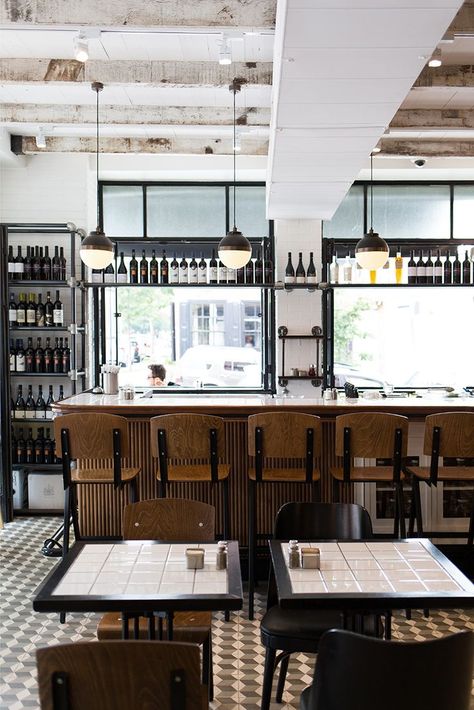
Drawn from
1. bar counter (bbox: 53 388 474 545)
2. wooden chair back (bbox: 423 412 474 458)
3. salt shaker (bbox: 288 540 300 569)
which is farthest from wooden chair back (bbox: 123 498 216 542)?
wooden chair back (bbox: 423 412 474 458)

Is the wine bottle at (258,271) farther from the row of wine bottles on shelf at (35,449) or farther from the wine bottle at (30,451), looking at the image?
the wine bottle at (30,451)

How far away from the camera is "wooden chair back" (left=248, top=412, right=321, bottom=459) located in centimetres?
429

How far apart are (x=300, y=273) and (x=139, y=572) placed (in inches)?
214

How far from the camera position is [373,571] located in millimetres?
2562

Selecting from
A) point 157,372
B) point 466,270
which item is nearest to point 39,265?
point 157,372

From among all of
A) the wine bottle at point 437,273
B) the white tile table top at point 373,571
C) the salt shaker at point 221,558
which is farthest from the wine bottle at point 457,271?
the salt shaker at point 221,558

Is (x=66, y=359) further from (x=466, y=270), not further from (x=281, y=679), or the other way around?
(x=281, y=679)

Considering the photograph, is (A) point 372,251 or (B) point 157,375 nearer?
(A) point 372,251

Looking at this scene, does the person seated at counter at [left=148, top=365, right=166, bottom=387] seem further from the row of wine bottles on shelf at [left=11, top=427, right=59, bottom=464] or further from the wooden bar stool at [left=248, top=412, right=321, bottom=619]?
the wooden bar stool at [left=248, top=412, right=321, bottom=619]

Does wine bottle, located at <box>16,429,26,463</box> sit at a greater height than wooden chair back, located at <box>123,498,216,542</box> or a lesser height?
lesser

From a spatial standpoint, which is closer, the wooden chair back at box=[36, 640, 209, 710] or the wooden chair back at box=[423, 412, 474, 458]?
the wooden chair back at box=[36, 640, 209, 710]

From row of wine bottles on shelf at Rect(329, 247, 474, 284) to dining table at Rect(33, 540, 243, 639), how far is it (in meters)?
4.97

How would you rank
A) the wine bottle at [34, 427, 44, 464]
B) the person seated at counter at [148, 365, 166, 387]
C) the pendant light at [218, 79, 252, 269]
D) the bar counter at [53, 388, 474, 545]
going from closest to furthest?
the bar counter at [53, 388, 474, 545], the pendant light at [218, 79, 252, 269], the wine bottle at [34, 427, 44, 464], the person seated at counter at [148, 365, 166, 387]

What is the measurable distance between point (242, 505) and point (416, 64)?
3181 millimetres
